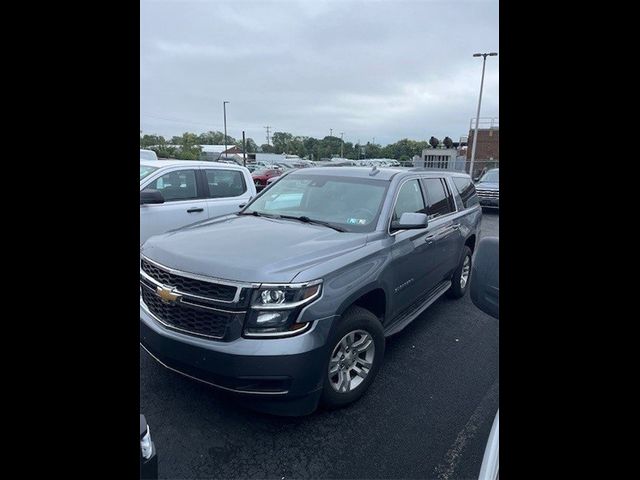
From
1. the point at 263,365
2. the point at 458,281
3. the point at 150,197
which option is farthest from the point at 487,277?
the point at 150,197

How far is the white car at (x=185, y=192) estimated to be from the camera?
570cm

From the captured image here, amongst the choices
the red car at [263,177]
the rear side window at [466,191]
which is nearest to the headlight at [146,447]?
the rear side window at [466,191]

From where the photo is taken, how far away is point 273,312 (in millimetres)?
2357

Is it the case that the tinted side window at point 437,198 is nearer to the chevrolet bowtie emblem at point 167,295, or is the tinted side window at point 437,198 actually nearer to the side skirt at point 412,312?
the side skirt at point 412,312

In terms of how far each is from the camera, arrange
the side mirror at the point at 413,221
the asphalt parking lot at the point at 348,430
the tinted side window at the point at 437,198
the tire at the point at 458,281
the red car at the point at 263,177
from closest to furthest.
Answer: the asphalt parking lot at the point at 348,430 < the side mirror at the point at 413,221 < the tinted side window at the point at 437,198 < the tire at the point at 458,281 < the red car at the point at 263,177

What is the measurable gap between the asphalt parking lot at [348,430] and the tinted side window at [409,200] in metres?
1.43

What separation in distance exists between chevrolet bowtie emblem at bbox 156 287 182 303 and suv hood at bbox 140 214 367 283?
17 cm

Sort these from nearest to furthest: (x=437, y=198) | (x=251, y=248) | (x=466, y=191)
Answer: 1. (x=251, y=248)
2. (x=437, y=198)
3. (x=466, y=191)

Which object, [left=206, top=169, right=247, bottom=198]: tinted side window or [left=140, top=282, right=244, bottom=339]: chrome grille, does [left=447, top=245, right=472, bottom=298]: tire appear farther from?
[left=206, top=169, right=247, bottom=198]: tinted side window

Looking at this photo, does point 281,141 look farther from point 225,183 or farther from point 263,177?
point 225,183

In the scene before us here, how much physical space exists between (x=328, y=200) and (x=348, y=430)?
81.5 inches
